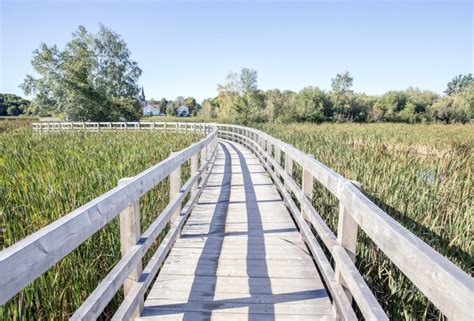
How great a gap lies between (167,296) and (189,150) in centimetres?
220

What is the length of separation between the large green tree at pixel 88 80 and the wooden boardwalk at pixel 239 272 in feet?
122

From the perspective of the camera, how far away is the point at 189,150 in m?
4.43

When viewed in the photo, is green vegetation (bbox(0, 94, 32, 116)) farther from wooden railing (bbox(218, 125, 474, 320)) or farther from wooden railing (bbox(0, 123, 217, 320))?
wooden railing (bbox(218, 125, 474, 320))

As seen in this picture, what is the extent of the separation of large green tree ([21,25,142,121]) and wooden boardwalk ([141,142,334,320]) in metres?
37.1

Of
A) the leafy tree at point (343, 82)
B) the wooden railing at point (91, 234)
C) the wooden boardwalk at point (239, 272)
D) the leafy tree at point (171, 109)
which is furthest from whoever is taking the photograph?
the leafy tree at point (171, 109)

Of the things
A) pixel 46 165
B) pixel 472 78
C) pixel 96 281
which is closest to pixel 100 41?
pixel 46 165

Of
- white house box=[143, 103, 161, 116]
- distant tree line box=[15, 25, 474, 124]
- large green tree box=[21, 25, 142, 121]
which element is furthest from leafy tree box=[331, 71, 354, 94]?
white house box=[143, 103, 161, 116]

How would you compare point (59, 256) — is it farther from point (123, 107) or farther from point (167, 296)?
point (123, 107)

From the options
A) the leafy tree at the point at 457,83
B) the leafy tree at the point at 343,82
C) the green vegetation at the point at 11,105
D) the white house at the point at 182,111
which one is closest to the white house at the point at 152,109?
the white house at the point at 182,111

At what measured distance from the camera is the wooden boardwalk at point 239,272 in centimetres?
246

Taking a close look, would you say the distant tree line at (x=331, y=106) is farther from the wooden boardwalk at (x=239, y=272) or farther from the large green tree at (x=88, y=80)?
the wooden boardwalk at (x=239, y=272)

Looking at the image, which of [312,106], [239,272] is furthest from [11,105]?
[239,272]

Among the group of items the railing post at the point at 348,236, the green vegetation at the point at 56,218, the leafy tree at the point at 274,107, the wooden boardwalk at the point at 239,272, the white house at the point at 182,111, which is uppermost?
the white house at the point at 182,111

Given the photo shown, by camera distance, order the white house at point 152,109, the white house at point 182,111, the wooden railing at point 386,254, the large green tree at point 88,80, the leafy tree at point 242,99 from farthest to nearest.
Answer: the white house at point 152,109 → the white house at point 182,111 → the leafy tree at point 242,99 → the large green tree at point 88,80 → the wooden railing at point 386,254
